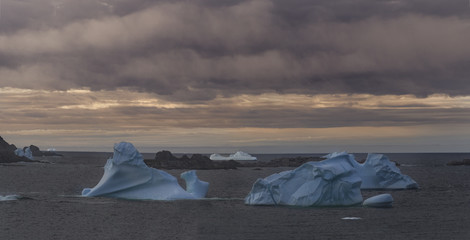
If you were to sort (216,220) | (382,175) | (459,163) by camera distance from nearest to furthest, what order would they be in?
1. (216,220)
2. (382,175)
3. (459,163)

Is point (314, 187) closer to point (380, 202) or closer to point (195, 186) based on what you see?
point (380, 202)

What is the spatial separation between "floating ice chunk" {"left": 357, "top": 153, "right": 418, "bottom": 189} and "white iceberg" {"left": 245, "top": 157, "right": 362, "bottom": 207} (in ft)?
52.0

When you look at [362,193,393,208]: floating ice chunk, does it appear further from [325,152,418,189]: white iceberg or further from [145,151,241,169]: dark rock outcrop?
[145,151,241,169]: dark rock outcrop

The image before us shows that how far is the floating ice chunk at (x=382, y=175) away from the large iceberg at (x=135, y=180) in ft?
55.3

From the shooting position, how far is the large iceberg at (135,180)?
33.7 meters

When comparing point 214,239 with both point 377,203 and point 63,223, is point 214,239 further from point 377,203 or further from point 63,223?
point 377,203

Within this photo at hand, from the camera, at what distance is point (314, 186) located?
30.0 meters

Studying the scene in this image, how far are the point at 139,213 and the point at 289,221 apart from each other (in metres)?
7.60

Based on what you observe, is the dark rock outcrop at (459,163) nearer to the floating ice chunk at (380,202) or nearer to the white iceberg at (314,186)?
the floating ice chunk at (380,202)

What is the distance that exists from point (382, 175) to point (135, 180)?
21.4 m

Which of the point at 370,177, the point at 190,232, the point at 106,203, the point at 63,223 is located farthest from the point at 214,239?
the point at 370,177

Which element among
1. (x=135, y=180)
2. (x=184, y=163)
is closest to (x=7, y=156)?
(x=184, y=163)

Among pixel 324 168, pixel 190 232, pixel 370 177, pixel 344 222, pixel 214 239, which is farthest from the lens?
pixel 370 177

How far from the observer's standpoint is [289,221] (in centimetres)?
2419
